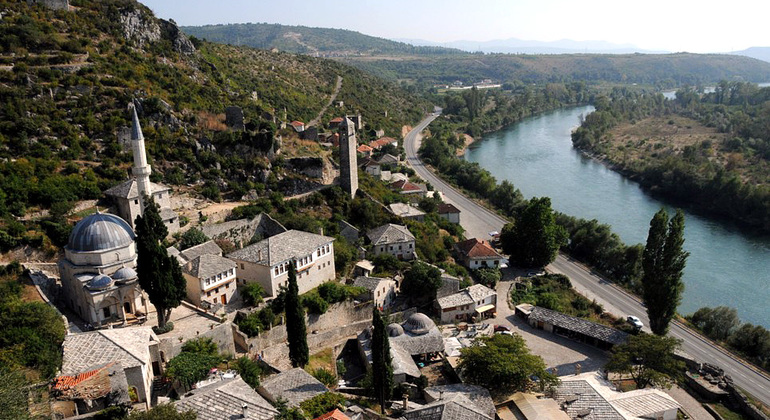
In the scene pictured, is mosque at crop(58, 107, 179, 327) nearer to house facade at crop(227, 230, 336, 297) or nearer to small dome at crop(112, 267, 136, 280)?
small dome at crop(112, 267, 136, 280)

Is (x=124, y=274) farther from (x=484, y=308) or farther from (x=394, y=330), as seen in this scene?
(x=484, y=308)

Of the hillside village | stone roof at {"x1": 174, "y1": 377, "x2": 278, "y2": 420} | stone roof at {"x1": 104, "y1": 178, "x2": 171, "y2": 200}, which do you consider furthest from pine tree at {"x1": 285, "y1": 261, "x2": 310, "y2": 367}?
stone roof at {"x1": 104, "y1": 178, "x2": 171, "y2": 200}

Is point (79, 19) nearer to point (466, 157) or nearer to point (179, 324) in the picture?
point (179, 324)

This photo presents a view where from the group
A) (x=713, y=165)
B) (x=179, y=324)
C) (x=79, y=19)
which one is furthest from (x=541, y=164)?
(x=179, y=324)

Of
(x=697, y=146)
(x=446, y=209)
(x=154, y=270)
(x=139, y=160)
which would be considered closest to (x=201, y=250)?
(x=139, y=160)

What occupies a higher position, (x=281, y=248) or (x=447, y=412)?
(x=281, y=248)
